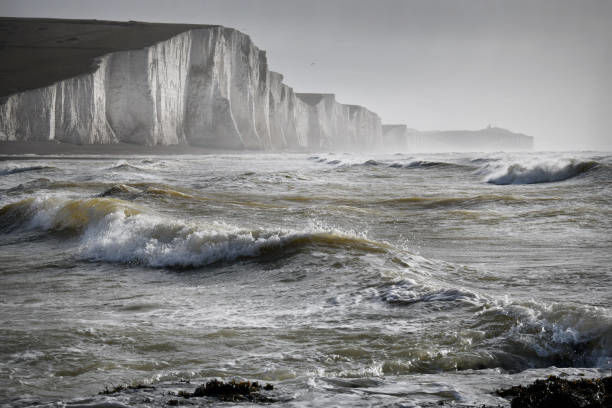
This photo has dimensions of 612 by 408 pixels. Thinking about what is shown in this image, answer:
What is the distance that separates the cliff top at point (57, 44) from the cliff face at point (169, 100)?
126 cm

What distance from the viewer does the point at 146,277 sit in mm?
6688

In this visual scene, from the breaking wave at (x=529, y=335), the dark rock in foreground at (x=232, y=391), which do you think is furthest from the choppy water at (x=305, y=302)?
the dark rock in foreground at (x=232, y=391)

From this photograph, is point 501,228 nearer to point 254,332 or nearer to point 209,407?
point 254,332

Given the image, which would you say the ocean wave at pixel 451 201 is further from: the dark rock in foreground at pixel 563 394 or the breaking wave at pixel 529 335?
the dark rock in foreground at pixel 563 394

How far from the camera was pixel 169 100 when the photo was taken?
60094mm

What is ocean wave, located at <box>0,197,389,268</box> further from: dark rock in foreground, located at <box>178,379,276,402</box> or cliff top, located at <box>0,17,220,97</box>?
cliff top, located at <box>0,17,220,97</box>

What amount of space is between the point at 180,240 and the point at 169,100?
180 ft

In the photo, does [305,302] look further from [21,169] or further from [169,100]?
[169,100]

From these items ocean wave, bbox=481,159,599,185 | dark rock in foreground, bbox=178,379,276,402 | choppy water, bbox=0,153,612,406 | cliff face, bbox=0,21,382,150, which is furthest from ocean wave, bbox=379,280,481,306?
cliff face, bbox=0,21,382,150

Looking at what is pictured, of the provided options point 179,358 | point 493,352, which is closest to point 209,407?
point 179,358

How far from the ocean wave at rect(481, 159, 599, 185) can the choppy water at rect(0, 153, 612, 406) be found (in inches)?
367

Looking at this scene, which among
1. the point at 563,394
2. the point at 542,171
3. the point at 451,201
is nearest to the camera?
the point at 563,394

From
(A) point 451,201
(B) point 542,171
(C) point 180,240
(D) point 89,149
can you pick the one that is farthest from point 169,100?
(C) point 180,240

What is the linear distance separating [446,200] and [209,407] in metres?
11.6
